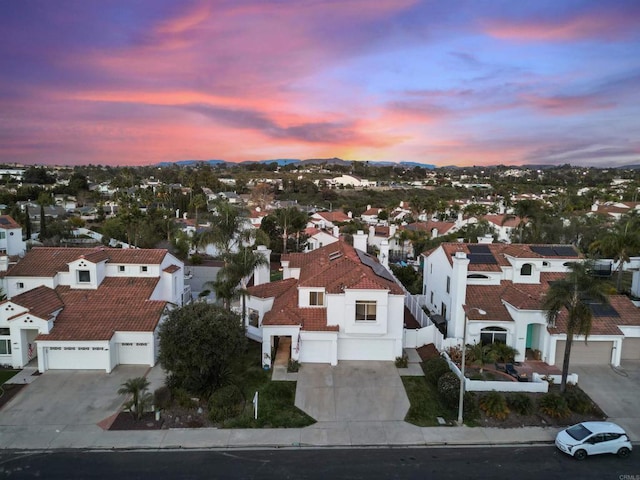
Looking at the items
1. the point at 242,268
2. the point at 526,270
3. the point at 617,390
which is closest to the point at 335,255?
the point at 242,268

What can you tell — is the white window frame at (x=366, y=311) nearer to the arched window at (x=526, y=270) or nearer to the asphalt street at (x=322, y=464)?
the asphalt street at (x=322, y=464)

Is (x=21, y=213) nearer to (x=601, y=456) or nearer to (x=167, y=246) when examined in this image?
(x=167, y=246)

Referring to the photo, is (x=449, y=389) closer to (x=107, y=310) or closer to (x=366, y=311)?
(x=366, y=311)

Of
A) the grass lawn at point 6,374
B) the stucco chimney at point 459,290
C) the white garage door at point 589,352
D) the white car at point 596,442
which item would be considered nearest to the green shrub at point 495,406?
the white car at point 596,442

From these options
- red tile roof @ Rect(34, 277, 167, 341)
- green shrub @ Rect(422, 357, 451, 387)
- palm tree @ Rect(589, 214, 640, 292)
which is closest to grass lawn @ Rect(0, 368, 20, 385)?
red tile roof @ Rect(34, 277, 167, 341)

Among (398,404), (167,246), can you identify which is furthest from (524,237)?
(167,246)

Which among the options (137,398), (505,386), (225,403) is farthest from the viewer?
(505,386)

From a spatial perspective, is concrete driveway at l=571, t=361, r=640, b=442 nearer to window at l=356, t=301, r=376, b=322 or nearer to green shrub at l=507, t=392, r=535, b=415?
green shrub at l=507, t=392, r=535, b=415

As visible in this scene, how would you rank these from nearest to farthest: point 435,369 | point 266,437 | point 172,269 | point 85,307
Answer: point 266,437, point 435,369, point 85,307, point 172,269
